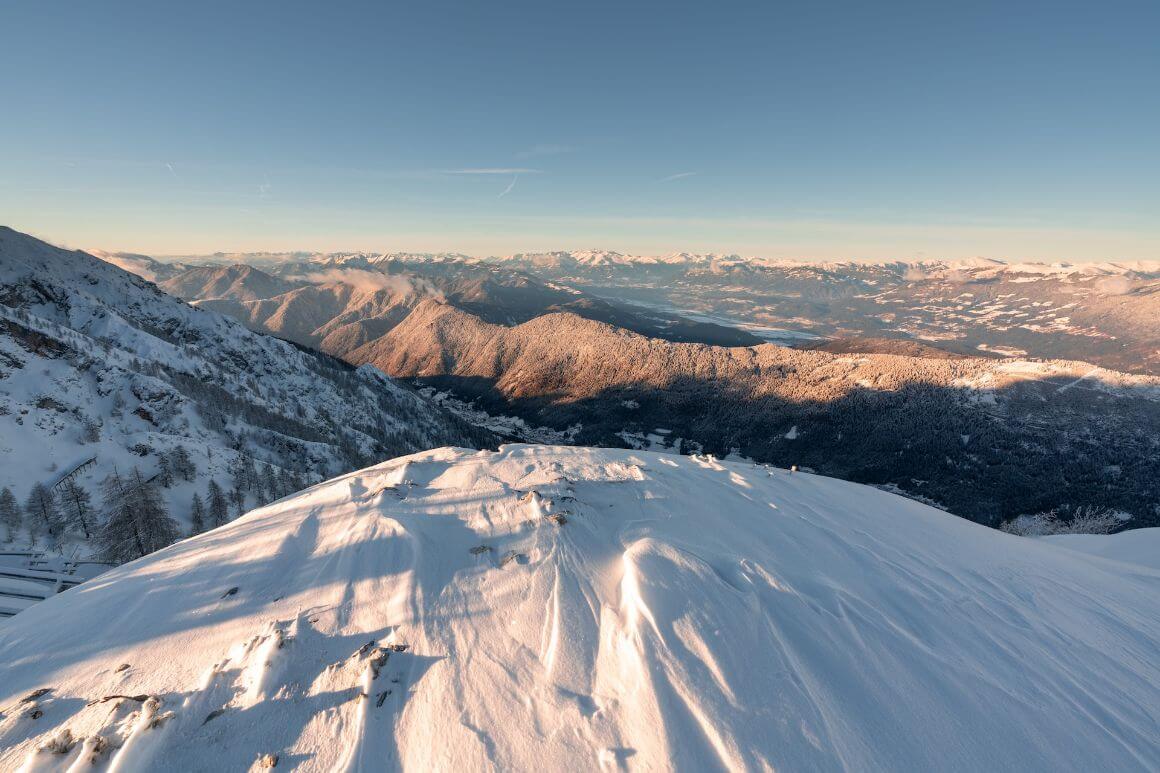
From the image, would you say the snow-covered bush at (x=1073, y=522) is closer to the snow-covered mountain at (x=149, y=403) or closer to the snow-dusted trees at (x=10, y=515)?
the snow-covered mountain at (x=149, y=403)

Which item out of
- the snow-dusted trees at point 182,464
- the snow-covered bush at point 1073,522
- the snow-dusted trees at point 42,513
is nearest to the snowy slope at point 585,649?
the snow-dusted trees at point 42,513

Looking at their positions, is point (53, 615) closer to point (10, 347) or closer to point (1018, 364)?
point (10, 347)

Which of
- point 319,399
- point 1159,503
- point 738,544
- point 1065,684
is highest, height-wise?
point 738,544

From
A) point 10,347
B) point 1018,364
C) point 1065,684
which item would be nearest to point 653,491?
point 1065,684

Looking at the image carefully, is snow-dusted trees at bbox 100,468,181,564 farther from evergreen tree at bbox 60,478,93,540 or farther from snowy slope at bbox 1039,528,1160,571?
snowy slope at bbox 1039,528,1160,571

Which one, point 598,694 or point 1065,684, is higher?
point 598,694

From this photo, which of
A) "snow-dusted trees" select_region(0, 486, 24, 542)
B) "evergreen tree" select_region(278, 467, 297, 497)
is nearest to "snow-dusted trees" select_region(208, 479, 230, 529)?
"evergreen tree" select_region(278, 467, 297, 497)

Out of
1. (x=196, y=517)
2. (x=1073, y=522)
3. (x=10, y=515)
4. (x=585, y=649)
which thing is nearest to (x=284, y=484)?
(x=196, y=517)
